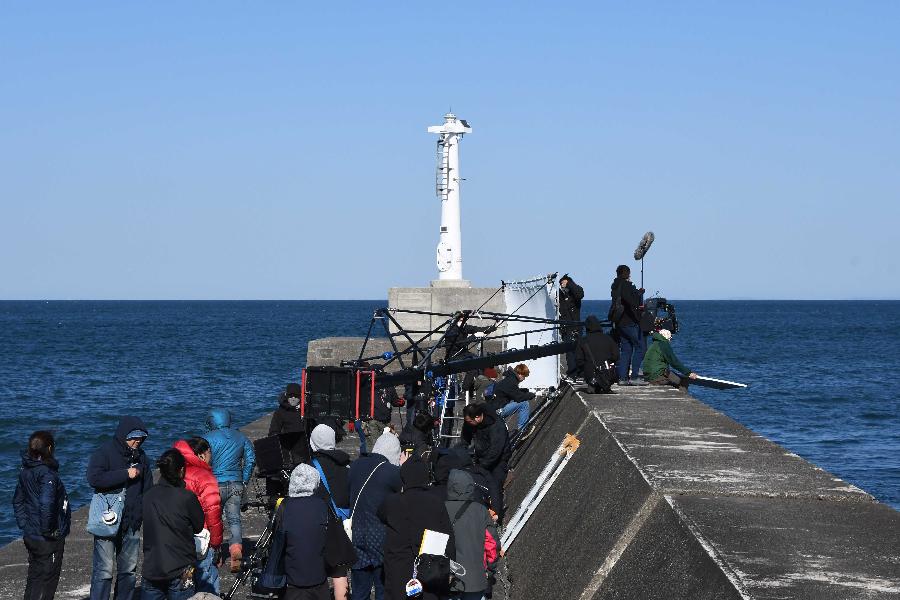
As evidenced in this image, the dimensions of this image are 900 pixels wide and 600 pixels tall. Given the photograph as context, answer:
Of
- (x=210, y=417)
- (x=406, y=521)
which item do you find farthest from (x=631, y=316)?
(x=406, y=521)

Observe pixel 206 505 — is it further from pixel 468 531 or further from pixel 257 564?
pixel 468 531

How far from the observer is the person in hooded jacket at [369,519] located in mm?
8047

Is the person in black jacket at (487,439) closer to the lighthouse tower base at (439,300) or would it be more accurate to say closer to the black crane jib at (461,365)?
the black crane jib at (461,365)

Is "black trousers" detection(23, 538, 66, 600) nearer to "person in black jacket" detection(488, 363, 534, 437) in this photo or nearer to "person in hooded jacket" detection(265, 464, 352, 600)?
"person in hooded jacket" detection(265, 464, 352, 600)

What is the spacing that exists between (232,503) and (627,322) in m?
6.51

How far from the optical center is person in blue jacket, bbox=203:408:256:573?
959 cm

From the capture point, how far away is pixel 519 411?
49.3 feet

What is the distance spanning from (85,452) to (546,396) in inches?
717

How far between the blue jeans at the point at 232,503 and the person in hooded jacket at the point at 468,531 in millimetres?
2744

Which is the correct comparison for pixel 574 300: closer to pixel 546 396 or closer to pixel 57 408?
pixel 546 396

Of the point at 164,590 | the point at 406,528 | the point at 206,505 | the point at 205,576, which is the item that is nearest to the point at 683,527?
the point at 406,528

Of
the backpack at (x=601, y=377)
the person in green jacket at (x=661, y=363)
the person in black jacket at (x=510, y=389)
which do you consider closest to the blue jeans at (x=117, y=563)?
the person in black jacket at (x=510, y=389)

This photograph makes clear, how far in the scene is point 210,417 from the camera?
9609 millimetres

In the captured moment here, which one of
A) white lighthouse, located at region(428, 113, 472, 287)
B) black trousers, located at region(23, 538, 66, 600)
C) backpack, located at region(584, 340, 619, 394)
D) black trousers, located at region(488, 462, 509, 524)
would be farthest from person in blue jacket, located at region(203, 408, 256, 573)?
white lighthouse, located at region(428, 113, 472, 287)
